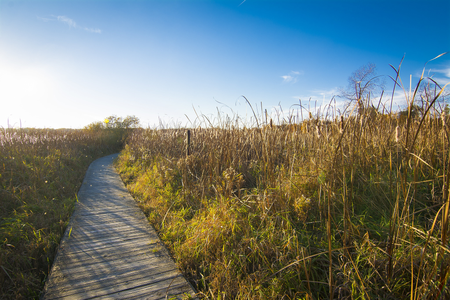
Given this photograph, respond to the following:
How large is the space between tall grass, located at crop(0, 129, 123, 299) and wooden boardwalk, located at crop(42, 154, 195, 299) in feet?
0.63

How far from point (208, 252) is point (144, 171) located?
4.49 meters

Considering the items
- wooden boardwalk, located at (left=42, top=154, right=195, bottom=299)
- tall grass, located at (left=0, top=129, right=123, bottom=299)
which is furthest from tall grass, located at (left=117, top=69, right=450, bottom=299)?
tall grass, located at (left=0, top=129, right=123, bottom=299)

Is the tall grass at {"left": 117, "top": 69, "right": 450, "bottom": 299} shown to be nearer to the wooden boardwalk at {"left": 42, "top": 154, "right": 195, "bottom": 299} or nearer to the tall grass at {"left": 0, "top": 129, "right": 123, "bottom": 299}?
the wooden boardwalk at {"left": 42, "top": 154, "right": 195, "bottom": 299}

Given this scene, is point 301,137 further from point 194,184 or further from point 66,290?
point 66,290

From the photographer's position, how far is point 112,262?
7.93ft

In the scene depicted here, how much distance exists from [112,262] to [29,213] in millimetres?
2277

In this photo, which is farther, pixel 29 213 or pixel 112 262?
pixel 29 213

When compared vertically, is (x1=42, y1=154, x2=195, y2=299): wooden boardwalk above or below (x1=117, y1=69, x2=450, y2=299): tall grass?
below

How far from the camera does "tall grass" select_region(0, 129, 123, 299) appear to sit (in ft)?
7.40

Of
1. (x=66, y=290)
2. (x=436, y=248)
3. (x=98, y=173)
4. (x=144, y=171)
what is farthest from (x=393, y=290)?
Answer: (x=98, y=173)

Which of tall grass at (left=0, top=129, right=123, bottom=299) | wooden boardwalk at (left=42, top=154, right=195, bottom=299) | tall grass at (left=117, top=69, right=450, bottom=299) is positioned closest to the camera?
tall grass at (left=117, top=69, right=450, bottom=299)

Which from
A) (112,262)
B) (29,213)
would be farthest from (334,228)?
(29,213)

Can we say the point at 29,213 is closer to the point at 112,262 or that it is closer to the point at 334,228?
the point at 112,262

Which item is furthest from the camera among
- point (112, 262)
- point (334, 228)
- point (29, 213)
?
point (29, 213)
